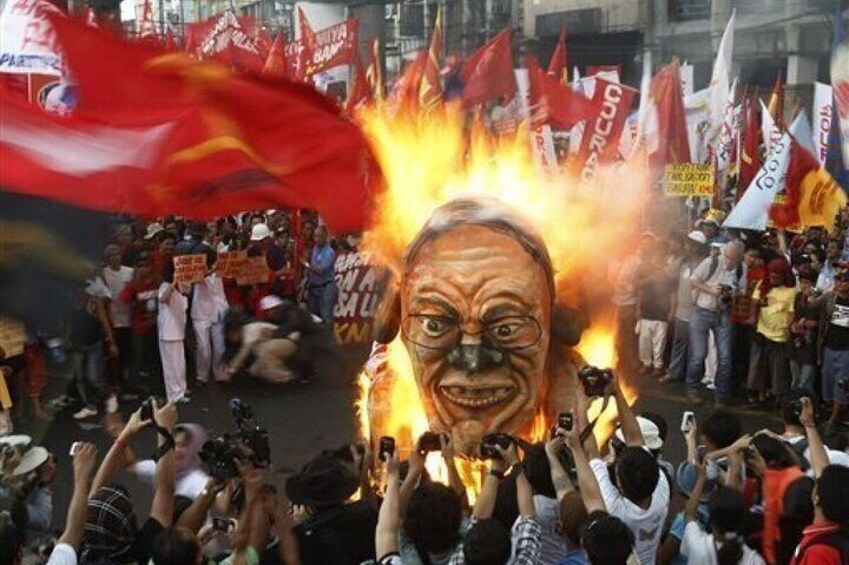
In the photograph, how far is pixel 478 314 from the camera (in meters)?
6.23

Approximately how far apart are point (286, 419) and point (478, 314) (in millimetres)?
4937

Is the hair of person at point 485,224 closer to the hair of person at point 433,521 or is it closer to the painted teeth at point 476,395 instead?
the painted teeth at point 476,395

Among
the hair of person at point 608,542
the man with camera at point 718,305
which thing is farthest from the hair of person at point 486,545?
the man with camera at point 718,305

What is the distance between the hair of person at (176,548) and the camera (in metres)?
3.82

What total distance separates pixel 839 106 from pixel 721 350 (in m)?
3.30

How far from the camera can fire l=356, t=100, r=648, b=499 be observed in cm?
668

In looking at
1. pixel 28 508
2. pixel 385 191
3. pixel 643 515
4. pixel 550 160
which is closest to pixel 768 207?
pixel 550 160

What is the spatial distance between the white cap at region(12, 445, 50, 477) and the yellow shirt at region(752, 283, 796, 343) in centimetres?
740

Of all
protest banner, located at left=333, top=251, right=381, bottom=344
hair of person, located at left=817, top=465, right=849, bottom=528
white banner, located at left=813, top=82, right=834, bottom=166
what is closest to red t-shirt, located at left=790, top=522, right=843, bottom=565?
hair of person, located at left=817, top=465, right=849, bottom=528

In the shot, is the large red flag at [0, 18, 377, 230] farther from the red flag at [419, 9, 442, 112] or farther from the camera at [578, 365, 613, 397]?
the red flag at [419, 9, 442, 112]

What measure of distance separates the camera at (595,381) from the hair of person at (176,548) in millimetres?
2458

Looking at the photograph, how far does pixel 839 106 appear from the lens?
1229 cm

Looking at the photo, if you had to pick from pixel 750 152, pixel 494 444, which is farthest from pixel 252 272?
pixel 494 444

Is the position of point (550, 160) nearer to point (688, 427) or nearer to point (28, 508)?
point (688, 427)
